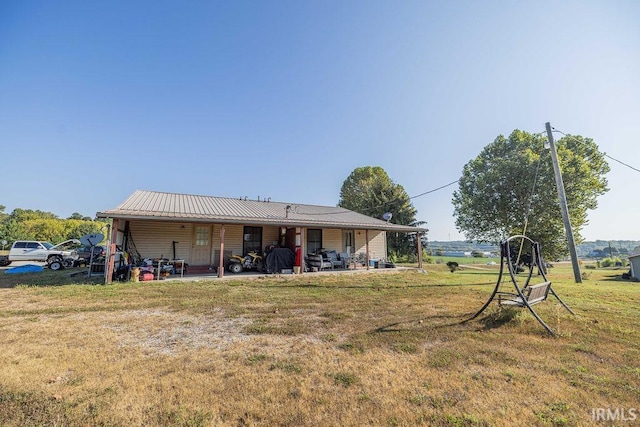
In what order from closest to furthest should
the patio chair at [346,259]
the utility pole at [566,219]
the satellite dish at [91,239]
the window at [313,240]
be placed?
the utility pole at [566,219]
the satellite dish at [91,239]
the patio chair at [346,259]
the window at [313,240]

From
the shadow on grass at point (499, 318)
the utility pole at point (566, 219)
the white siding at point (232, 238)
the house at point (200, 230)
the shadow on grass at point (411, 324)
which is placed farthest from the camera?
the white siding at point (232, 238)

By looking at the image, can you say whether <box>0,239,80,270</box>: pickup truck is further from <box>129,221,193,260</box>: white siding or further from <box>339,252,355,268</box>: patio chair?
<box>339,252,355,268</box>: patio chair

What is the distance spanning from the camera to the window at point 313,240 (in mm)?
15359

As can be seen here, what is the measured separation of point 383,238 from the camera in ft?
59.3

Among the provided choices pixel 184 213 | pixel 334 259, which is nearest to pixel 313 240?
pixel 334 259

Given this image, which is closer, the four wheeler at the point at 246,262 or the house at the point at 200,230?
the house at the point at 200,230

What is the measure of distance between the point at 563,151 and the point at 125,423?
25.9 metres

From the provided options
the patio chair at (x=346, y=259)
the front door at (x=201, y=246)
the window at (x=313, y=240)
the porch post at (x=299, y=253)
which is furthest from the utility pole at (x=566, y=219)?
the front door at (x=201, y=246)

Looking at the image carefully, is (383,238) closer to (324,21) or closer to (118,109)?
(324,21)

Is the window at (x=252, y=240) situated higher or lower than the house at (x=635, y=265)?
higher

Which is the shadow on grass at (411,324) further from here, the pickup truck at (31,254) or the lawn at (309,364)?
the pickup truck at (31,254)

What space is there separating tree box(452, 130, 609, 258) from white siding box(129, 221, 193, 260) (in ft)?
67.0

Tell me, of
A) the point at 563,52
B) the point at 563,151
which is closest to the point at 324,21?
the point at 563,52

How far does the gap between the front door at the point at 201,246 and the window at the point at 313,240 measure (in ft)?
17.6
